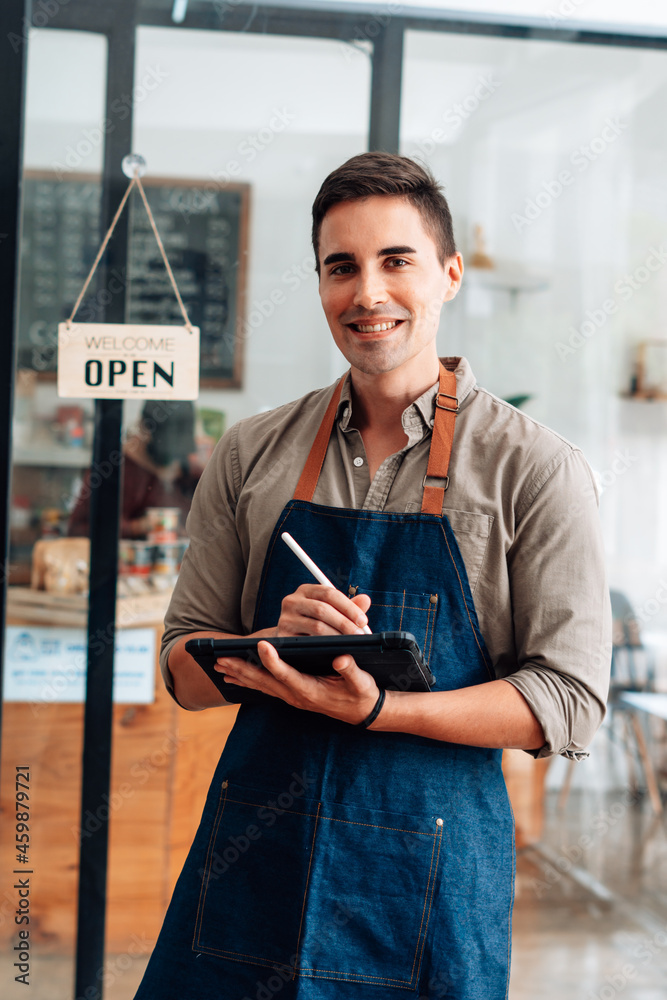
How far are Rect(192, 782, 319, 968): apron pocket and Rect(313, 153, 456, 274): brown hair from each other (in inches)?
32.5

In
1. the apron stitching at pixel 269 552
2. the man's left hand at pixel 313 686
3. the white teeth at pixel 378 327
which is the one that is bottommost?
the man's left hand at pixel 313 686

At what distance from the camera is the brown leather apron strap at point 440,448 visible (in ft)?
4.02

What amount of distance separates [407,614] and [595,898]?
158 centimetres

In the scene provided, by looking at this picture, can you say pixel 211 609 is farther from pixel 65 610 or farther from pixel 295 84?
pixel 295 84

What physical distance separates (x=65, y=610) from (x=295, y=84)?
4.51 ft

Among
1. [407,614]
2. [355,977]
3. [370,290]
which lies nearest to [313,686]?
[407,614]

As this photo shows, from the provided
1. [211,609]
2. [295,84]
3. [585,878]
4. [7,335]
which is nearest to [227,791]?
[211,609]

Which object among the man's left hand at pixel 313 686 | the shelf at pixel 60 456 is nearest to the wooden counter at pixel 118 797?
the shelf at pixel 60 456

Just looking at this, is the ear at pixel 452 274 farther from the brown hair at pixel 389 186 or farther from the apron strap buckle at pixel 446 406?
the apron strap buckle at pixel 446 406

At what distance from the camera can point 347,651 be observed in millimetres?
1006

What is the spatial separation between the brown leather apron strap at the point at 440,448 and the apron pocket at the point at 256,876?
440 millimetres

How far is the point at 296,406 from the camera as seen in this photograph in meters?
1.43

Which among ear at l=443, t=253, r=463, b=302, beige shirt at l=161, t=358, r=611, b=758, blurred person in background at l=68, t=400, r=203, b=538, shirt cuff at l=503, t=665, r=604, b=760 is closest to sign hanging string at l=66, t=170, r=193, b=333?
blurred person in background at l=68, t=400, r=203, b=538

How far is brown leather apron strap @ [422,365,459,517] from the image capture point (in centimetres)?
123
